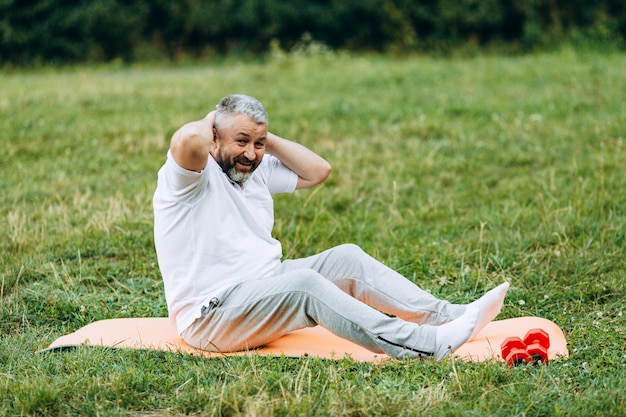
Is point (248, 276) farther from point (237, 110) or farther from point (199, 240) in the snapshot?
point (237, 110)

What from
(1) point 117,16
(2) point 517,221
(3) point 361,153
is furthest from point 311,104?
(1) point 117,16

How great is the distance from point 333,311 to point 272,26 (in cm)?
1393

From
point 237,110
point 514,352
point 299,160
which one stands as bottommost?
point 514,352

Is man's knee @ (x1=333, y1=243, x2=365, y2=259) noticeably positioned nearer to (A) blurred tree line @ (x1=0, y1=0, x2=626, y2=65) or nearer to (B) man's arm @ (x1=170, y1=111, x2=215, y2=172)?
(B) man's arm @ (x1=170, y1=111, x2=215, y2=172)

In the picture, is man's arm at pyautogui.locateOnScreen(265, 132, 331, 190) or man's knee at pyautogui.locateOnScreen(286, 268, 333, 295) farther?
man's arm at pyautogui.locateOnScreen(265, 132, 331, 190)

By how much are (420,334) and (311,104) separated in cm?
659

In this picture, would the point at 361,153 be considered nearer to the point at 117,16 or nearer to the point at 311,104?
the point at 311,104

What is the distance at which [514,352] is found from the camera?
13.9 ft

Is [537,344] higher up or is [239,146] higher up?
[239,146]

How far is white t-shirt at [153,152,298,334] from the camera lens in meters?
4.39

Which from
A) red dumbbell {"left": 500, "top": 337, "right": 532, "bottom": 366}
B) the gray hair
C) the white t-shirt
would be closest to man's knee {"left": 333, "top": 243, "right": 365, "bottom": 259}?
the white t-shirt

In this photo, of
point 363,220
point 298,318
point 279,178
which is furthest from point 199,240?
point 363,220

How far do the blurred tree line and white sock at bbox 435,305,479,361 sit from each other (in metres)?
12.8

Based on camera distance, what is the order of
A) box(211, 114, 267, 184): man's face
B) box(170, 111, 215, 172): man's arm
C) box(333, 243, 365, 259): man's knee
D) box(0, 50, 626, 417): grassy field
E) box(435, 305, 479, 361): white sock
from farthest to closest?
box(333, 243, 365, 259): man's knee < box(211, 114, 267, 184): man's face < box(435, 305, 479, 361): white sock < box(170, 111, 215, 172): man's arm < box(0, 50, 626, 417): grassy field
